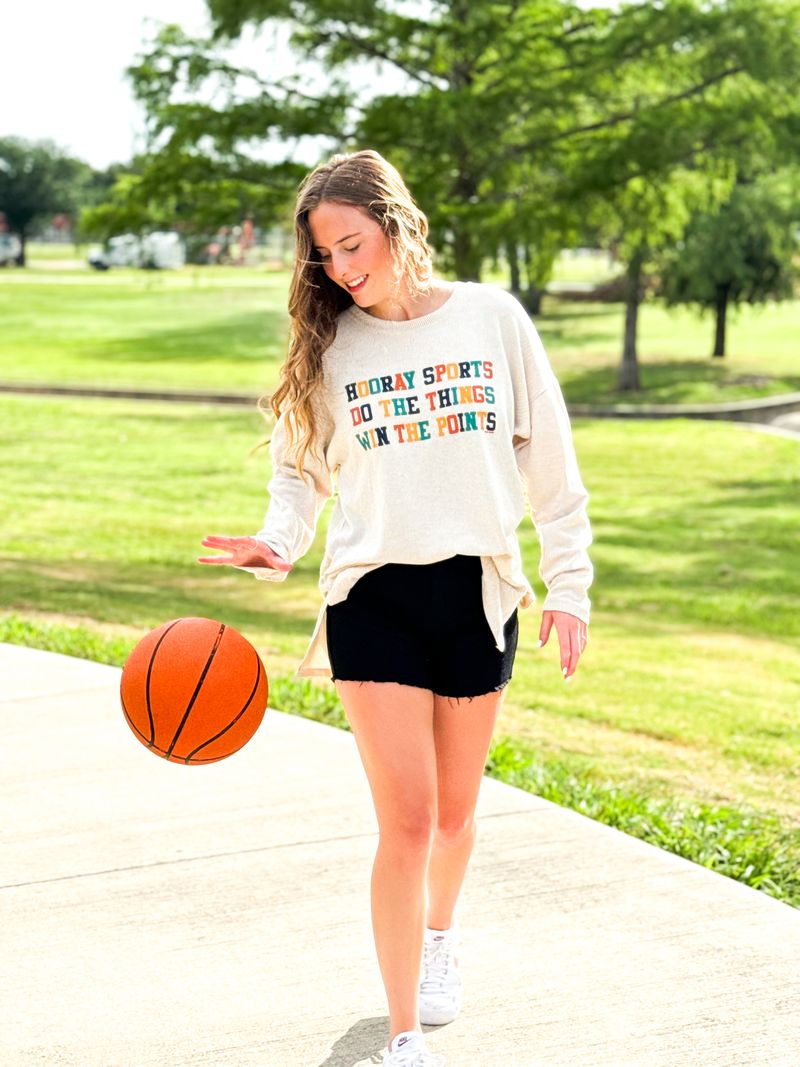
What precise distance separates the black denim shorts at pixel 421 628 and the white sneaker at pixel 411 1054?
0.73 m

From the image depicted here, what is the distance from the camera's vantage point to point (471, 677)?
10.3ft

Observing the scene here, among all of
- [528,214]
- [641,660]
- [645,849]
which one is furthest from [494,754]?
[528,214]

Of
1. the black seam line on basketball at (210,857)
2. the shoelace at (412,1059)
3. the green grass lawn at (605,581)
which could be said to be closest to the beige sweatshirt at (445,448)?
the shoelace at (412,1059)

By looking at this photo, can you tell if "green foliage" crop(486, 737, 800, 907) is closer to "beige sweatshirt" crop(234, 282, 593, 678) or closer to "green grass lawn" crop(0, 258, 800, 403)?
"beige sweatshirt" crop(234, 282, 593, 678)

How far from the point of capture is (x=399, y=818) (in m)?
3.06

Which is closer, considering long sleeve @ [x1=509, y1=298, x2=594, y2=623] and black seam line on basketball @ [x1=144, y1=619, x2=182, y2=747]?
long sleeve @ [x1=509, y1=298, x2=594, y2=623]

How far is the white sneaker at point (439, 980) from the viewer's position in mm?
3426

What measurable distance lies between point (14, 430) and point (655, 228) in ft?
39.7

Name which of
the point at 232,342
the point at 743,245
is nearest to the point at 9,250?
the point at 232,342

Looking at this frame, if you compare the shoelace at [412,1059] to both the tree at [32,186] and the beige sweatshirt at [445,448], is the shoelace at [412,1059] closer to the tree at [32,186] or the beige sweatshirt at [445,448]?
the beige sweatshirt at [445,448]

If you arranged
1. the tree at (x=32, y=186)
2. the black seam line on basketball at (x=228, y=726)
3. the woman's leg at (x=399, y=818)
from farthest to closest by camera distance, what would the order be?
the tree at (x=32, y=186) < the black seam line on basketball at (x=228, y=726) < the woman's leg at (x=399, y=818)

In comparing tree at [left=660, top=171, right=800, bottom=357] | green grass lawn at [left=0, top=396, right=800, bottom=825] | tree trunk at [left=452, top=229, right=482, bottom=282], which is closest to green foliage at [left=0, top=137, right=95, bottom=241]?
tree at [left=660, top=171, right=800, bottom=357]

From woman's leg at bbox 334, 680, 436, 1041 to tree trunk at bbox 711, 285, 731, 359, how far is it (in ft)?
110

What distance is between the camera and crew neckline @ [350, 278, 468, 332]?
316 cm
